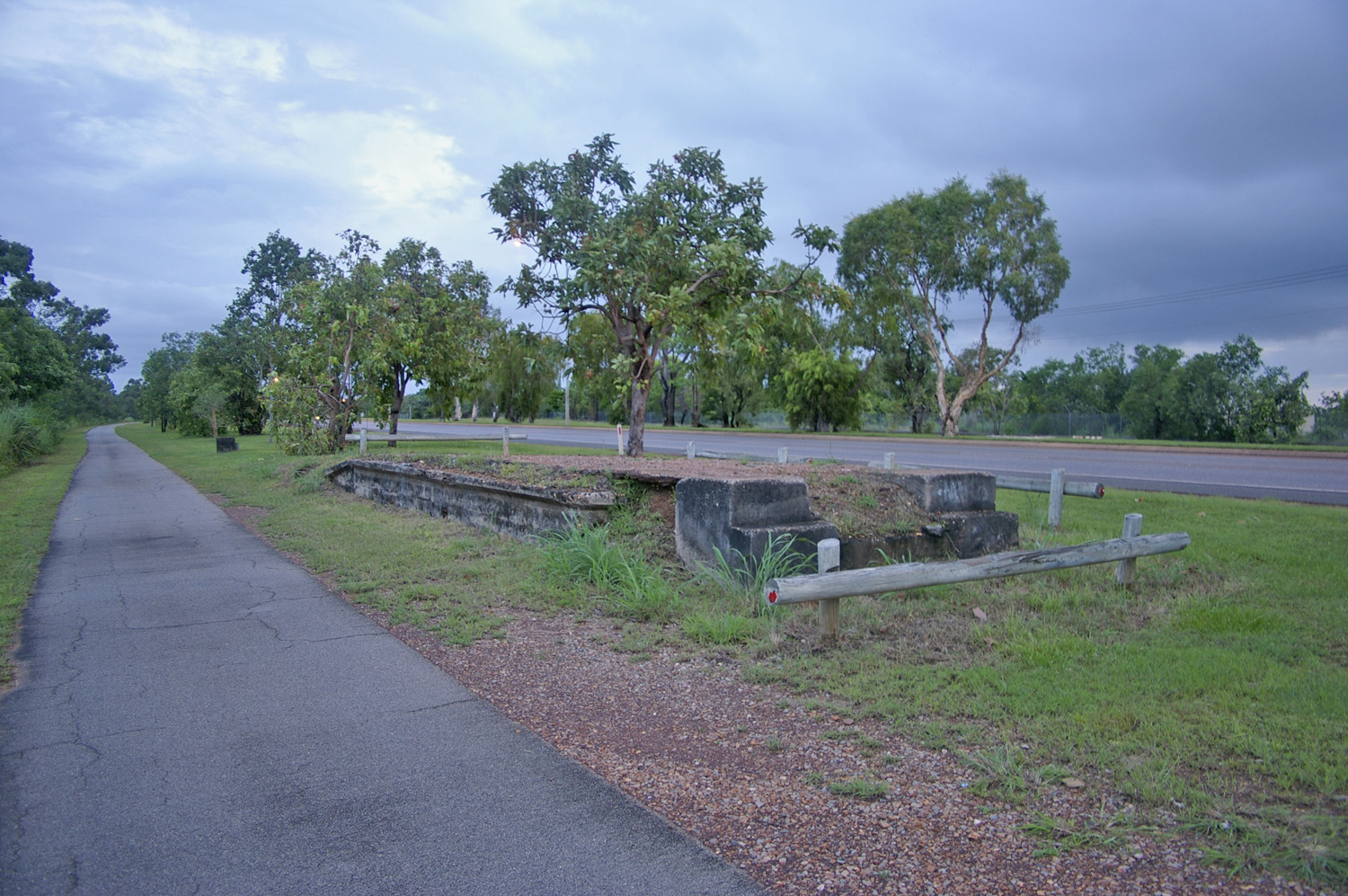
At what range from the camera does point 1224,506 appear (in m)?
10.8

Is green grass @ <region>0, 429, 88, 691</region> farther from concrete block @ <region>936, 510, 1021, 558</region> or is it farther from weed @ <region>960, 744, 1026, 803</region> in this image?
concrete block @ <region>936, 510, 1021, 558</region>

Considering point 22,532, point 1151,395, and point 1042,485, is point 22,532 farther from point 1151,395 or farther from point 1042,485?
point 1151,395

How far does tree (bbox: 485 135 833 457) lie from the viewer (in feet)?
38.7

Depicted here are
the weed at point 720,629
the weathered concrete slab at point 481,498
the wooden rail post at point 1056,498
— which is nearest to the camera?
the weed at point 720,629

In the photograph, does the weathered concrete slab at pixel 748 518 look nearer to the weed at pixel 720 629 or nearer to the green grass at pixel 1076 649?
the green grass at pixel 1076 649

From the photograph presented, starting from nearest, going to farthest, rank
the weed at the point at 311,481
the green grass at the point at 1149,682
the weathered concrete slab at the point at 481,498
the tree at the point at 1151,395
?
the green grass at the point at 1149,682 → the weathered concrete slab at the point at 481,498 → the weed at the point at 311,481 → the tree at the point at 1151,395

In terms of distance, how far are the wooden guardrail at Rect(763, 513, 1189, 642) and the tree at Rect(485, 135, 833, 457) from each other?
647 centimetres

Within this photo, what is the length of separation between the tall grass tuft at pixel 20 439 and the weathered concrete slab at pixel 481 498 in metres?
12.8

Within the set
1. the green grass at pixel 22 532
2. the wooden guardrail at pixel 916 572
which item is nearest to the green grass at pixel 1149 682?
the wooden guardrail at pixel 916 572

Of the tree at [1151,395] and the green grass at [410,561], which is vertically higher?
the tree at [1151,395]

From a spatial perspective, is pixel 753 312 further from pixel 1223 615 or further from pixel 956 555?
pixel 1223 615

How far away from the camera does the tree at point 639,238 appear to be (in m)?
11.8

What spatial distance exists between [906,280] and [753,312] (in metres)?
28.8

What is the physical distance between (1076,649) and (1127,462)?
1602 centimetres
